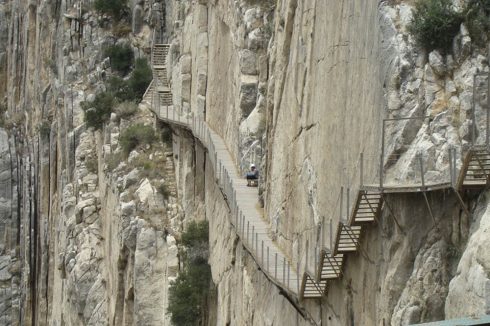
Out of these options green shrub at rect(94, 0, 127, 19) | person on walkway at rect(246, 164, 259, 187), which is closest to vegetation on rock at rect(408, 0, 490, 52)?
person on walkway at rect(246, 164, 259, 187)

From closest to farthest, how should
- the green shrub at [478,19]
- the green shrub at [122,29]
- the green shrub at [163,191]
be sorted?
the green shrub at [478,19], the green shrub at [163,191], the green shrub at [122,29]

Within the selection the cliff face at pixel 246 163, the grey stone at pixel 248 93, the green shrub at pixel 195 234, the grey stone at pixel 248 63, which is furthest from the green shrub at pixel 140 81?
the grey stone at pixel 248 93

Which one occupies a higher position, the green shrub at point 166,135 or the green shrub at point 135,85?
the green shrub at point 135,85

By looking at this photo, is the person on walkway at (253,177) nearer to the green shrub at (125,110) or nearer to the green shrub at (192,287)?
the green shrub at (192,287)

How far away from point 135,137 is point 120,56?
31.7 ft

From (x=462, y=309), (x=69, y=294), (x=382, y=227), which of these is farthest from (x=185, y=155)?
(x=462, y=309)

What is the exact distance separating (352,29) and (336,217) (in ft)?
10.8

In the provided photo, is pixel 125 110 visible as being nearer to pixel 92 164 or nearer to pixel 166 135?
pixel 92 164

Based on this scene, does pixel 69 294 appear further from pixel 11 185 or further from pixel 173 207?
pixel 11 185

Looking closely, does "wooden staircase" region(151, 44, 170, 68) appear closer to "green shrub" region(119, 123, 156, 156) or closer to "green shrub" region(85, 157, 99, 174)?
"green shrub" region(85, 157, 99, 174)

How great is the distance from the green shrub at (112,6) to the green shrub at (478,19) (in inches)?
1503

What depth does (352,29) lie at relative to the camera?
20016mm

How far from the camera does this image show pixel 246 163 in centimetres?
3241

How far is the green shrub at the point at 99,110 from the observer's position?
48.0 metres
